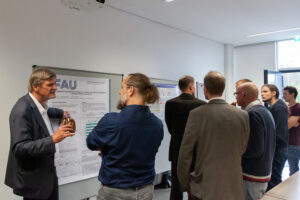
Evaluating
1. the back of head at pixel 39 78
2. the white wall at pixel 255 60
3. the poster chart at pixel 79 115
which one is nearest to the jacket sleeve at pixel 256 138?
the back of head at pixel 39 78

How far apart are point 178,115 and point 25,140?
1.33 m

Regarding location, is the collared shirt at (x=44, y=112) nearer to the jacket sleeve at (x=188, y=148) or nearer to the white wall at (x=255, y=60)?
the jacket sleeve at (x=188, y=148)

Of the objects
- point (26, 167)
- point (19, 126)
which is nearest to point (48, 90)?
point (19, 126)

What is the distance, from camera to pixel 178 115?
230 cm

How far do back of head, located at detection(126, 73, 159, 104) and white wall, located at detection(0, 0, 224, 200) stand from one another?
5.28ft

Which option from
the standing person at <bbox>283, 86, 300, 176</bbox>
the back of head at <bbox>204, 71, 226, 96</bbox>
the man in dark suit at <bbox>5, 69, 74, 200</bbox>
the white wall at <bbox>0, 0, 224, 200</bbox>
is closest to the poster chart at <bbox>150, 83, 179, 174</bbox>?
the white wall at <bbox>0, 0, 224, 200</bbox>

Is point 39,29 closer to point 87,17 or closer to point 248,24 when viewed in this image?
point 87,17

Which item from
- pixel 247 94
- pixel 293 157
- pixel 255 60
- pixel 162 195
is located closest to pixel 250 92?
pixel 247 94

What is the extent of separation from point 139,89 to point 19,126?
799 mm

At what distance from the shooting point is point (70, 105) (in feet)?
9.32

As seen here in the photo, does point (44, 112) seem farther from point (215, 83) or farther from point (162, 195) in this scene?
point (162, 195)

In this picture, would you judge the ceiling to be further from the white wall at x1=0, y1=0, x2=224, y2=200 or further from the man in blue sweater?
the man in blue sweater

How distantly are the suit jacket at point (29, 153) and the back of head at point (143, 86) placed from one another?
0.65m

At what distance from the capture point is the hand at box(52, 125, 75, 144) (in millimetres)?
1538
